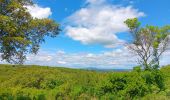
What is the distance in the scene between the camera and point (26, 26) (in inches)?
846

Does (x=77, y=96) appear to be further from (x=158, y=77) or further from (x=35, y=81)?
(x=35, y=81)

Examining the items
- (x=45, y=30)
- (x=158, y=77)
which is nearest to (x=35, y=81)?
(x=158, y=77)

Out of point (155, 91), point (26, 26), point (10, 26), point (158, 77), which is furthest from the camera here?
point (158, 77)

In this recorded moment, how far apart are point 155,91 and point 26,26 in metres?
12.1

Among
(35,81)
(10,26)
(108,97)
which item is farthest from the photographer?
(35,81)

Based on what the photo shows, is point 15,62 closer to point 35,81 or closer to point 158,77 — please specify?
point 158,77

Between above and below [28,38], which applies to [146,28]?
above

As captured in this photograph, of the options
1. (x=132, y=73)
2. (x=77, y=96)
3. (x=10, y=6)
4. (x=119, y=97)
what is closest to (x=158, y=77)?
(x=132, y=73)

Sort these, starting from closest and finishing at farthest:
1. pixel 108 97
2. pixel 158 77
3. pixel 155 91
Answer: pixel 108 97 → pixel 155 91 → pixel 158 77

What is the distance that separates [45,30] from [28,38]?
1230mm

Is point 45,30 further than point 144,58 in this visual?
No

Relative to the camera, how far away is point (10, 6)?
20438 mm

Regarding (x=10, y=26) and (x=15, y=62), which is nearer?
(x=10, y=26)

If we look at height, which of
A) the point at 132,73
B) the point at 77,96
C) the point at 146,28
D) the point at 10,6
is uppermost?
the point at 146,28
